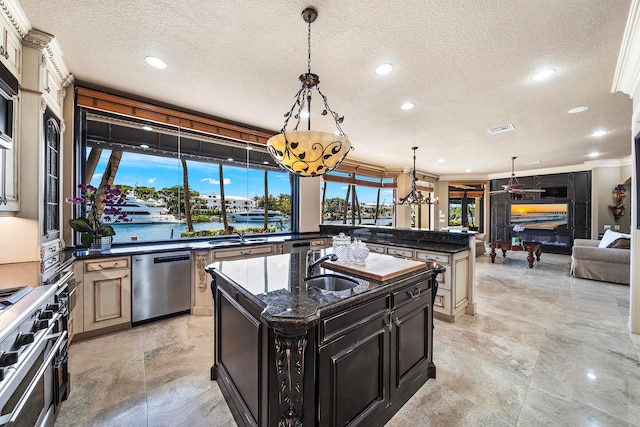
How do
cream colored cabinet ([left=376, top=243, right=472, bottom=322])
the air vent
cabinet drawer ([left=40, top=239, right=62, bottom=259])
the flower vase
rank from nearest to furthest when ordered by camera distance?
1. cabinet drawer ([left=40, top=239, right=62, bottom=259])
2. the flower vase
3. cream colored cabinet ([left=376, top=243, right=472, bottom=322])
4. the air vent

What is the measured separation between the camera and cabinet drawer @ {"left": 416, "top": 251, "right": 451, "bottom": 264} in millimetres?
3100

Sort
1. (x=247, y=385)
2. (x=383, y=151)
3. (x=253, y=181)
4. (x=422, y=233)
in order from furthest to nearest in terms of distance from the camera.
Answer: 1. (x=383, y=151)
2. (x=253, y=181)
3. (x=422, y=233)
4. (x=247, y=385)

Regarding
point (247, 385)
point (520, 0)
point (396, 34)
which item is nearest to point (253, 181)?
point (396, 34)

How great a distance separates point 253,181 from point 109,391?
3266mm

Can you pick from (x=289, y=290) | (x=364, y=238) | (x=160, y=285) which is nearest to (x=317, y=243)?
(x=364, y=238)

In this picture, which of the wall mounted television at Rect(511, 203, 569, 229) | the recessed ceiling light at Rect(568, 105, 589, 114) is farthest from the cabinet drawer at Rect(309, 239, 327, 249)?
the wall mounted television at Rect(511, 203, 569, 229)

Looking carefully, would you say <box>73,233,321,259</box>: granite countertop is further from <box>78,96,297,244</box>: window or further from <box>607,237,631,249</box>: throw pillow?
<box>607,237,631,249</box>: throw pillow

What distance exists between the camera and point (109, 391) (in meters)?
1.88

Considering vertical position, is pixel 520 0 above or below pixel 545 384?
above

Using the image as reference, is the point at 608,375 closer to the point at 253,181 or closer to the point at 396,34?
the point at 396,34

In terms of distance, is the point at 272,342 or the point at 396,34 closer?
the point at 272,342

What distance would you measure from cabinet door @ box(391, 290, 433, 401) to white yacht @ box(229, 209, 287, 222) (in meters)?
3.32

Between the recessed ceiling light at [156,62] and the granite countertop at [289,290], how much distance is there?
6.56 feet

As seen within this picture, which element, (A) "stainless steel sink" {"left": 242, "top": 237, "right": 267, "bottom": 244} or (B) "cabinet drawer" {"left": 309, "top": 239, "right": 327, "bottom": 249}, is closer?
(A) "stainless steel sink" {"left": 242, "top": 237, "right": 267, "bottom": 244}
